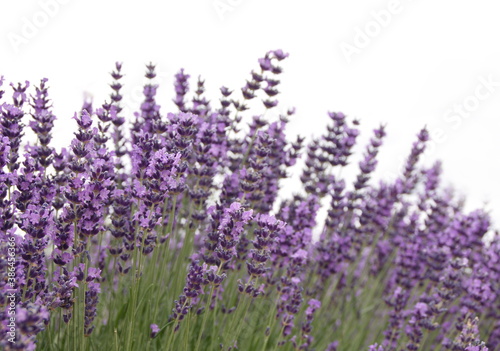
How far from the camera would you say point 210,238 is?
3270 millimetres

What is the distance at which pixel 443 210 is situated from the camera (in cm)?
A: 669

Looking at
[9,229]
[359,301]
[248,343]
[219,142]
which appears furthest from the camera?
[359,301]

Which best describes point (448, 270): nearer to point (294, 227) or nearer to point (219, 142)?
point (294, 227)

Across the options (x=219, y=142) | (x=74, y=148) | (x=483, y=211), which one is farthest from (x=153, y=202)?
(x=483, y=211)

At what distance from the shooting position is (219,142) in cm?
438

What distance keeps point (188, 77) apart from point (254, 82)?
605 millimetres

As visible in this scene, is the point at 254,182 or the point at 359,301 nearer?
the point at 254,182

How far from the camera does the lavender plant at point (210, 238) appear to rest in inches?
110

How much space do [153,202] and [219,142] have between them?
1561mm

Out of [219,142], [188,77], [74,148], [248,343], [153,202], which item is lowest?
[248,343]

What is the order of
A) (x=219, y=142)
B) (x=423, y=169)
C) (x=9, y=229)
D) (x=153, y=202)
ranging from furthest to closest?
(x=423, y=169) → (x=219, y=142) → (x=153, y=202) → (x=9, y=229)

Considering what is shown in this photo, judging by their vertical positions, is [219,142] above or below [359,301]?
above

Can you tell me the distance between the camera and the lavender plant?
2.80 m

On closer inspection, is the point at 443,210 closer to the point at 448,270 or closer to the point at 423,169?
the point at 423,169
